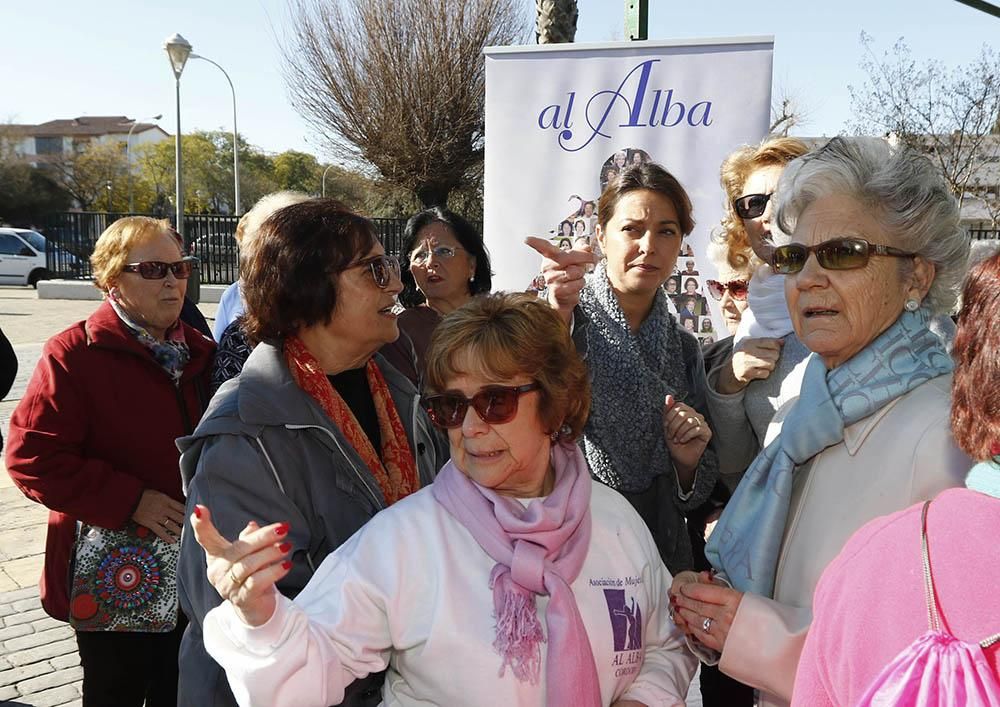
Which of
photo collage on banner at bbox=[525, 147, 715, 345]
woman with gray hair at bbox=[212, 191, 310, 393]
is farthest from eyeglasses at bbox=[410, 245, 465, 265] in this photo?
woman with gray hair at bbox=[212, 191, 310, 393]

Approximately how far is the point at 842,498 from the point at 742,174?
5.37 ft

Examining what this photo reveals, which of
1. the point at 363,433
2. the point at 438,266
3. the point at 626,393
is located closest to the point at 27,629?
the point at 438,266

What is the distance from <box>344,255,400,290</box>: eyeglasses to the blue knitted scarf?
1148mm

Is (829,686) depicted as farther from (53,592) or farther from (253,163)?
(253,163)

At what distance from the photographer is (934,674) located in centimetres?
95

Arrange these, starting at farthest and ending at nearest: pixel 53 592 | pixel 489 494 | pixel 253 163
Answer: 1. pixel 253 163
2. pixel 53 592
3. pixel 489 494

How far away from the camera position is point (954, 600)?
0.98m

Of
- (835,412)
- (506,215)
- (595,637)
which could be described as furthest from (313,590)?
(506,215)

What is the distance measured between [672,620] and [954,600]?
1060mm

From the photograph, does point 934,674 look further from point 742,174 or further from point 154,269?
point 154,269

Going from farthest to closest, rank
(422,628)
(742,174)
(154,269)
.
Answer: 1. (154,269)
2. (742,174)
3. (422,628)

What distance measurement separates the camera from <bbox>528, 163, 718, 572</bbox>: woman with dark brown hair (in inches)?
112

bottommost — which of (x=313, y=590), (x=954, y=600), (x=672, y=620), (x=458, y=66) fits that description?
(x=672, y=620)

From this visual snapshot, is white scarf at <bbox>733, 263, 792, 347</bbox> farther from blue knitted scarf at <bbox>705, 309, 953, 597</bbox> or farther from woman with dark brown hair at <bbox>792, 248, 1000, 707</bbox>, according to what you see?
woman with dark brown hair at <bbox>792, 248, 1000, 707</bbox>
